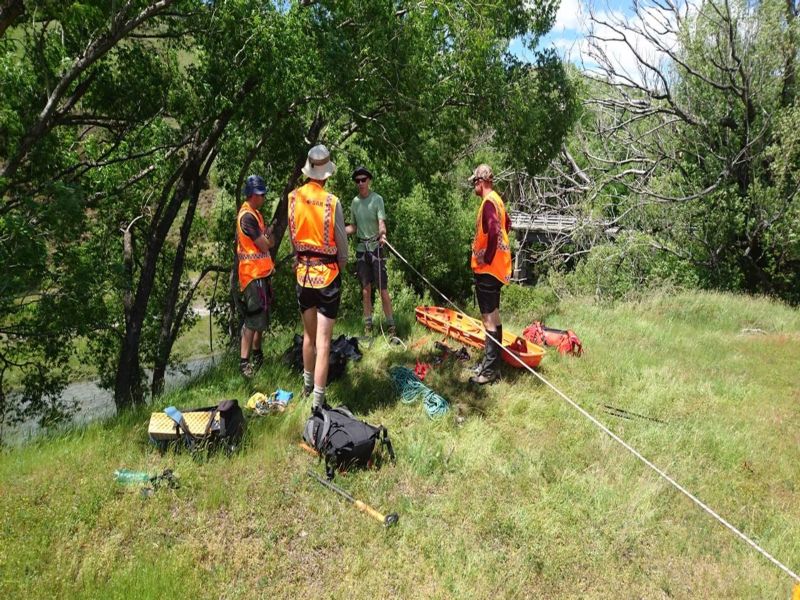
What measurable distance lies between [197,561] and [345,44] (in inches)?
221

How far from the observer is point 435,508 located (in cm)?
368

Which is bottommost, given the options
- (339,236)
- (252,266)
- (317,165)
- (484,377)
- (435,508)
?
(435,508)

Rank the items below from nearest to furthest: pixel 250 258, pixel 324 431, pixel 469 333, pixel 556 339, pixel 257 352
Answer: pixel 324 431
pixel 250 258
pixel 257 352
pixel 469 333
pixel 556 339

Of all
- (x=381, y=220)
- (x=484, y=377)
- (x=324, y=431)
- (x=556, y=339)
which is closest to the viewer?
(x=324, y=431)

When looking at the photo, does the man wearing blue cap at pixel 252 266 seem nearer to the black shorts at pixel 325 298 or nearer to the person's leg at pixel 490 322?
the black shorts at pixel 325 298

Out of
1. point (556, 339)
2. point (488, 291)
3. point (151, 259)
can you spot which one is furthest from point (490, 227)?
point (151, 259)

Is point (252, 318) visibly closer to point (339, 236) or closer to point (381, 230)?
point (339, 236)

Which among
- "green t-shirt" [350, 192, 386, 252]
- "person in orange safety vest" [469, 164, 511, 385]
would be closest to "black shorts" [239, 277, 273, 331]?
"green t-shirt" [350, 192, 386, 252]

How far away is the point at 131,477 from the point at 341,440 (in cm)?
151

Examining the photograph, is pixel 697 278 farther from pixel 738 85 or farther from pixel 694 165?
pixel 738 85

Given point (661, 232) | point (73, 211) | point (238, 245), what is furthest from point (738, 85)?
point (73, 211)

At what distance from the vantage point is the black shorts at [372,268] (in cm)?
663

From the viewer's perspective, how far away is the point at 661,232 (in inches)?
766

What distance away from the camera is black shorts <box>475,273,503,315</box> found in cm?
553
